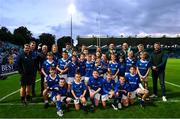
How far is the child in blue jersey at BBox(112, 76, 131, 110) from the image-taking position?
11.1 m

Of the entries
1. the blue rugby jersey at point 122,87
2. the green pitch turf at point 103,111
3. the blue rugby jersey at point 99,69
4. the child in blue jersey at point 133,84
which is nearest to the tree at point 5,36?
the blue rugby jersey at point 99,69

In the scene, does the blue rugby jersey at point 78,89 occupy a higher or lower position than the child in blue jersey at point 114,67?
lower

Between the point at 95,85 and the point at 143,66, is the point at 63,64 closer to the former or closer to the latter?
the point at 95,85

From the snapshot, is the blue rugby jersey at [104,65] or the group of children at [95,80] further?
the blue rugby jersey at [104,65]

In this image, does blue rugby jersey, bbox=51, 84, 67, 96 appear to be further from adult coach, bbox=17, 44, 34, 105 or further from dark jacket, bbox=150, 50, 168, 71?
dark jacket, bbox=150, 50, 168, 71

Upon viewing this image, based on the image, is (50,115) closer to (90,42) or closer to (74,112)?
(74,112)

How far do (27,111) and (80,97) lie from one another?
1703 mm

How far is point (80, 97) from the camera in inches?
436

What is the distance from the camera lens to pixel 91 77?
1156 centimetres

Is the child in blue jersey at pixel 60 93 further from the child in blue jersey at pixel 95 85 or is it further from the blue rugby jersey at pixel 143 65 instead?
the blue rugby jersey at pixel 143 65

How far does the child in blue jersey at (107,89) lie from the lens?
1122 centimetres

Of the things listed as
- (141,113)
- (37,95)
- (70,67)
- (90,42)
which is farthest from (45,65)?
(90,42)

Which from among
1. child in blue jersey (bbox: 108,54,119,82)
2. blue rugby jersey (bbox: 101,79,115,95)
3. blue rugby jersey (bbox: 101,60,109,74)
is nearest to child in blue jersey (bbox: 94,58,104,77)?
blue rugby jersey (bbox: 101,60,109,74)

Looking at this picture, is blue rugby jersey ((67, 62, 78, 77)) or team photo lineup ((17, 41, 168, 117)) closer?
team photo lineup ((17, 41, 168, 117))
